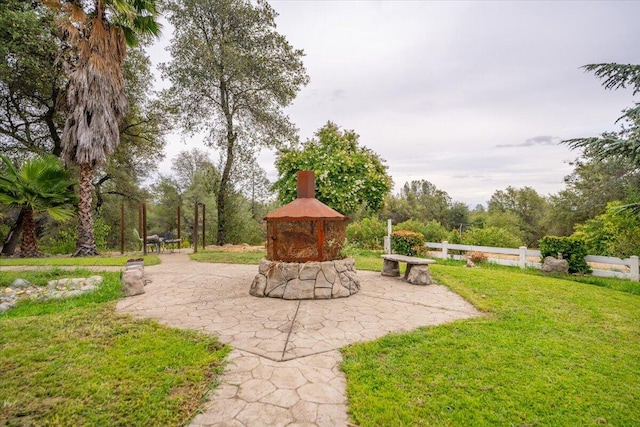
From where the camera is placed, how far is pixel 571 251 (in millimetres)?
7551

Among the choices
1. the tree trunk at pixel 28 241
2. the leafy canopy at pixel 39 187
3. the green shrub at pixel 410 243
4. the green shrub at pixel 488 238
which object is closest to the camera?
the leafy canopy at pixel 39 187

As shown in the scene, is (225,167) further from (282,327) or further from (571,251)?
(571,251)

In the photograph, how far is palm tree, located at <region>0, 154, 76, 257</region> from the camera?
870cm

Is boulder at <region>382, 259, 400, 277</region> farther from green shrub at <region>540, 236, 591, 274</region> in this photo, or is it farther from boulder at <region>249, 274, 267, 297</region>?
green shrub at <region>540, 236, 591, 274</region>

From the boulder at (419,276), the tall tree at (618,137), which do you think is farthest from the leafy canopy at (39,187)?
the tall tree at (618,137)

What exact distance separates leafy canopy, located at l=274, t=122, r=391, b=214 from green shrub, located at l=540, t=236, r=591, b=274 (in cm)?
480

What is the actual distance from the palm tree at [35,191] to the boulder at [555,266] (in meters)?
14.1

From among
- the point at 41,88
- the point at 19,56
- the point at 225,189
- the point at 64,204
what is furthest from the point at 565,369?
the point at 41,88

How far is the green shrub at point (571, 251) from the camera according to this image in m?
7.43

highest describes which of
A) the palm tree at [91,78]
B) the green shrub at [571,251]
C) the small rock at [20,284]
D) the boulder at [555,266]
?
the palm tree at [91,78]

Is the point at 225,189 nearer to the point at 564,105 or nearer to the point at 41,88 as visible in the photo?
the point at 41,88

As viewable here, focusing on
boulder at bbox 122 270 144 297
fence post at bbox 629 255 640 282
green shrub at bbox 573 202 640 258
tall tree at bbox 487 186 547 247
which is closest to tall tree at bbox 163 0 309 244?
boulder at bbox 122 270 144 297

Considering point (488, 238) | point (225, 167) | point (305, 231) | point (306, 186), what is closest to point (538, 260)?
point (488, 238)

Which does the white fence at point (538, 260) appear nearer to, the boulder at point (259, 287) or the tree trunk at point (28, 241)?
the boulder at point (259, 287)
